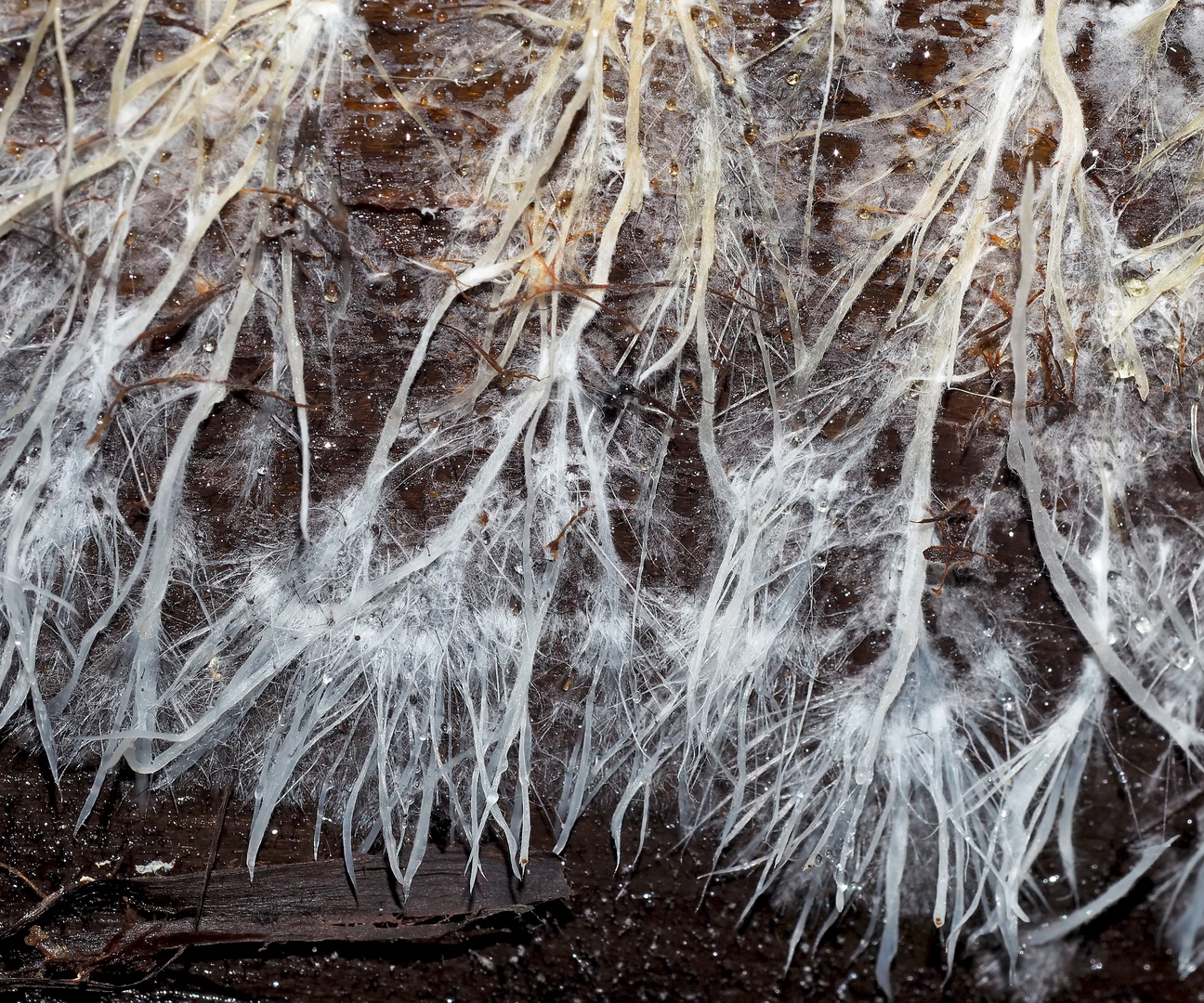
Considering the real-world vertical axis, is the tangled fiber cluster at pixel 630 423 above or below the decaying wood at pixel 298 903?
above

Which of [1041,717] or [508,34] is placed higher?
[508,34]

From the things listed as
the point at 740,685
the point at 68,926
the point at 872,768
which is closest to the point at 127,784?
the point at 68,926

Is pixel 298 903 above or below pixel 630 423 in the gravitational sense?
below

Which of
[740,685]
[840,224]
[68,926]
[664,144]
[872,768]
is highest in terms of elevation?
[664,144]

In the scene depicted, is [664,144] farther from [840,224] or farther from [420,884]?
[420,884]

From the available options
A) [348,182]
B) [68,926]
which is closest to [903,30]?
[348,182]

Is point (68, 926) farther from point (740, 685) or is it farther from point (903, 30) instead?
point (903, 30)
